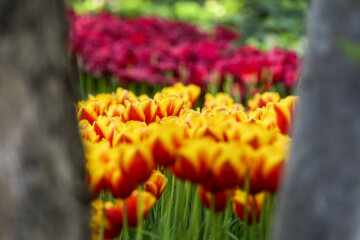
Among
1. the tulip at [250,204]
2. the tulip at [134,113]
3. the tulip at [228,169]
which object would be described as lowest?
the tulip at [250,204]

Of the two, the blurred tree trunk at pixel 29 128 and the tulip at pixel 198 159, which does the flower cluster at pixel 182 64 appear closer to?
the tulip at pixel 198 159

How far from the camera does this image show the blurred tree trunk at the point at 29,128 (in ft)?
3.76

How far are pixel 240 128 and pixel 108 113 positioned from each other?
738 millimetres

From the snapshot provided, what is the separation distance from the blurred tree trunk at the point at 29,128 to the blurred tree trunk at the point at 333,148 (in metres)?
0.43

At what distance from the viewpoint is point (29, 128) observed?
115cm

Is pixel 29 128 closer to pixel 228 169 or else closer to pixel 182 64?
pixel 228 169

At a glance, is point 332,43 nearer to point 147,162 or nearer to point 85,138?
point 147,162

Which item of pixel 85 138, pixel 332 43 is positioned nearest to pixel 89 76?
pixel 85 138

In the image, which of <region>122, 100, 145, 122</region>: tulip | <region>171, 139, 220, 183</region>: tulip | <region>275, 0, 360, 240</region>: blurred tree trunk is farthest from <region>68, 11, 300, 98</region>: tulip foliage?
<region>275, 0, 360, 240</region>: blurred tree trunk

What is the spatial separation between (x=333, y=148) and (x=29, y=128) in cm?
53

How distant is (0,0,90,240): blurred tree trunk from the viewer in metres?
1.15

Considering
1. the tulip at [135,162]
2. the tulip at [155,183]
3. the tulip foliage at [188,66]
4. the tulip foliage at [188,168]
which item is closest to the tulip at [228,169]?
the tulip foliage at [188,168]

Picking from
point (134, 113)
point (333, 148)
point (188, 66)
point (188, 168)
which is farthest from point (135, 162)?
point (188, 66)

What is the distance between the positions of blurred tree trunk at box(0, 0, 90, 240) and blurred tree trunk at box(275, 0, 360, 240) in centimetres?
43
